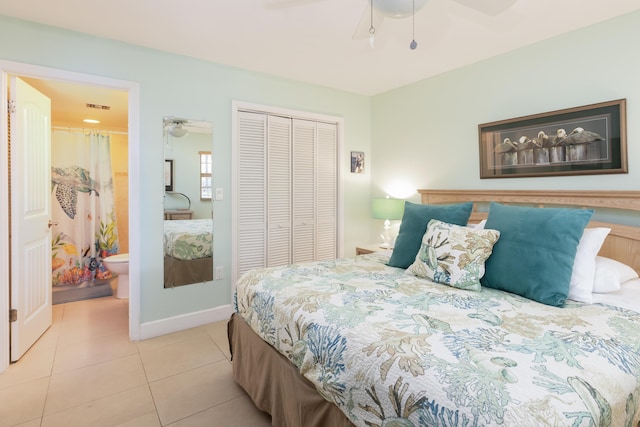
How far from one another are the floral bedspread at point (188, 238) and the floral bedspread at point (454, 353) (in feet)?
4.61

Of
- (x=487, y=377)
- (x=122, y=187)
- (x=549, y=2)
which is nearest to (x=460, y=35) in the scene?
(x=549, y=2)

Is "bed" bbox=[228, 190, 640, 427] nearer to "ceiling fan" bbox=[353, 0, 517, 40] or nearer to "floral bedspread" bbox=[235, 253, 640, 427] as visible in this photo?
"floral bedspread" bbox=[235, 253, 640, 427]

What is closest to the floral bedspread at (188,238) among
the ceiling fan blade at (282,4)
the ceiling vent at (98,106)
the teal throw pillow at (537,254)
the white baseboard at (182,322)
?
the white baseboard at (182,322)

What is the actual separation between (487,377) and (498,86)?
2.65m

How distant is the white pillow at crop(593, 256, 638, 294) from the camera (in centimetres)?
174

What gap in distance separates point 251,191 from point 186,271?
972mm

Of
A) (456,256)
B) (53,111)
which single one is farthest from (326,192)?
(53,111)

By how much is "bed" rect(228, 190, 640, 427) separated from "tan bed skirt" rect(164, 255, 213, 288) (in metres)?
0.99

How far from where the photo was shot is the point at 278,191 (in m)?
3.48

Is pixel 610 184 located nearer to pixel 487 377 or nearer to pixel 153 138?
pixel 487 377

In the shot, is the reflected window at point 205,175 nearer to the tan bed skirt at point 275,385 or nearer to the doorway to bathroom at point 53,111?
the doorway to bathroom at point 53,111

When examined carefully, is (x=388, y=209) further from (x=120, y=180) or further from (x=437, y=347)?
(x=120, y=180)

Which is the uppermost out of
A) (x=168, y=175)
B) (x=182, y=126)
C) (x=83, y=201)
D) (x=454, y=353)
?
(x=182, y=126)

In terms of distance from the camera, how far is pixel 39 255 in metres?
2.76
